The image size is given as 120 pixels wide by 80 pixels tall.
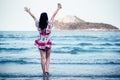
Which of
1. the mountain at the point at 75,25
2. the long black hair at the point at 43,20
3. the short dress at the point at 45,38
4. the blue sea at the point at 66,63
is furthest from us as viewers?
the mountain at the point at 75,25

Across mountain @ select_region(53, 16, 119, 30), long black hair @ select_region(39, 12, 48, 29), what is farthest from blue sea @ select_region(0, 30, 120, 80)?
mountain @ select_region(53, 16, 119, 30)

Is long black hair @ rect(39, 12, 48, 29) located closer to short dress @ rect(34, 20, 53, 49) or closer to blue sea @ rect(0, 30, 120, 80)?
short dress @ rect(34, 20, 53, 49)

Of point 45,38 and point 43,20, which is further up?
point 43,20

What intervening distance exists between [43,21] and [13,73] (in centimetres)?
293

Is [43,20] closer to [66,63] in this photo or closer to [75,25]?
[66,63]

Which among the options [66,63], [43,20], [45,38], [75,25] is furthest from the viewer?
[75,25]

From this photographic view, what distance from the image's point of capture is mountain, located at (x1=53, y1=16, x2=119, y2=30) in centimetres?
10250

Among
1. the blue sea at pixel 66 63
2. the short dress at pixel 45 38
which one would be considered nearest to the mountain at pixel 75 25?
the blue sea at pixel 66 63

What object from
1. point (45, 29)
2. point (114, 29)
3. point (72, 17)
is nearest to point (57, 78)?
point (45, 29)

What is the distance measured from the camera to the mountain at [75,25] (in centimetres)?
10250

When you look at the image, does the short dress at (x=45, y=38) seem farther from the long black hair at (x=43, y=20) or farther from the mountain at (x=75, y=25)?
the mountain at (x=75, y=25)

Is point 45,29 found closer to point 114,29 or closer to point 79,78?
point 79,78

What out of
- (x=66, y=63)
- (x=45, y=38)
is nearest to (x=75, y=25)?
(x=66, y=63)

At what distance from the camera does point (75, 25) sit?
392ft
